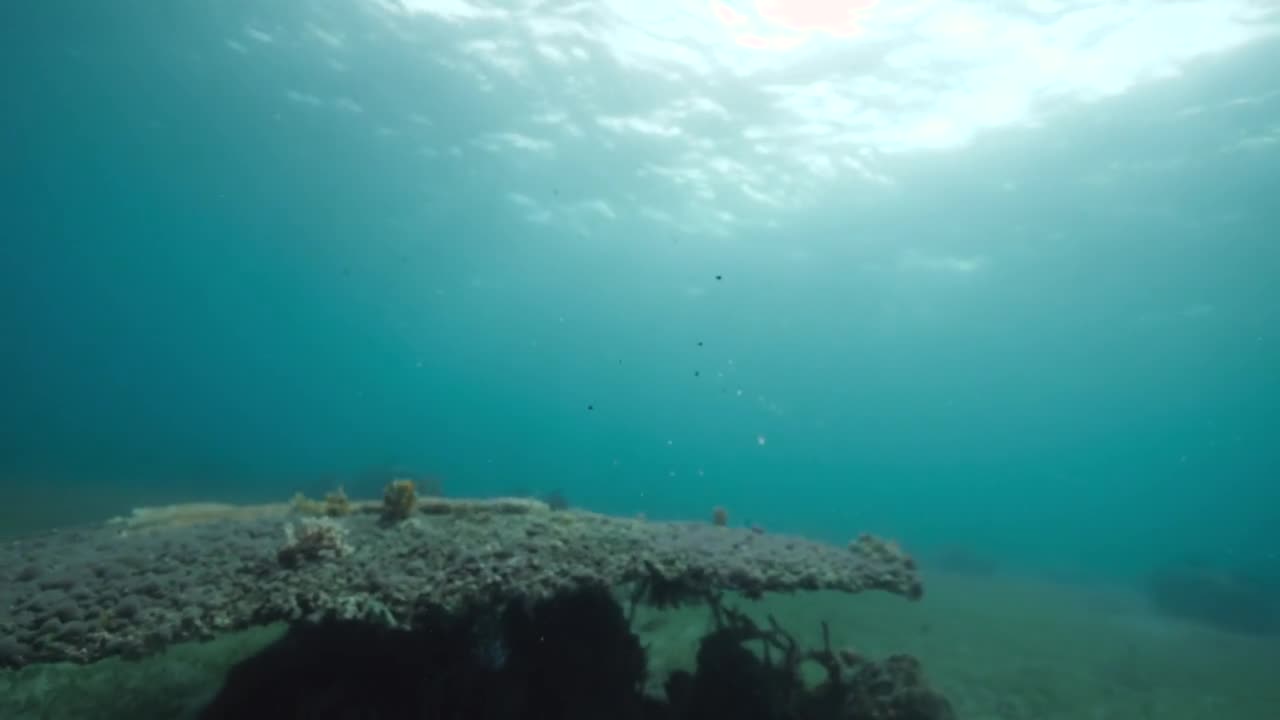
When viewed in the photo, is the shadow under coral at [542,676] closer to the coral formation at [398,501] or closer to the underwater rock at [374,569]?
the underwater rock at [374,569]

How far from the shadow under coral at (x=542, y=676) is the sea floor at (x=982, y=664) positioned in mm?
1402

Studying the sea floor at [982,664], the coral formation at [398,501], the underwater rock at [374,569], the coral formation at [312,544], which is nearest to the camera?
the underwater rock at [374,569]

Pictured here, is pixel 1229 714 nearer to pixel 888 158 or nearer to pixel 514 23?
pixel 888 158

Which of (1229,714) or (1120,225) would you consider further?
(1120,225)

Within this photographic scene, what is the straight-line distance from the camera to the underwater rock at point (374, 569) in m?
4.99

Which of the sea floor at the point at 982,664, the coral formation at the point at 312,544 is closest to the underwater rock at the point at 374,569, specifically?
the coral formation at the point at 312,544

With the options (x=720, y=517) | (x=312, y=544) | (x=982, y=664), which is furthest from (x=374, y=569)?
(x=982, y=664)

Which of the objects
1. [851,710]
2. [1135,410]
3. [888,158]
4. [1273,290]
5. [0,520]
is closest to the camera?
[851,710]

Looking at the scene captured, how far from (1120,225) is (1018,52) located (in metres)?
22.1

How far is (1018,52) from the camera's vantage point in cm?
2211

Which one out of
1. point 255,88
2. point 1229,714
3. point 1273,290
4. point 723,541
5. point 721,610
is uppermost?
point 255,88

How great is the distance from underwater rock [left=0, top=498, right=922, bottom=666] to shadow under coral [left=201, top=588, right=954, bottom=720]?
1.54ft

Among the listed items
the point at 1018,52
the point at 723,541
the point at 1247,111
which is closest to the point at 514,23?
the point at 1018,52

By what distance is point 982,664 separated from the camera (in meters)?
15.4
